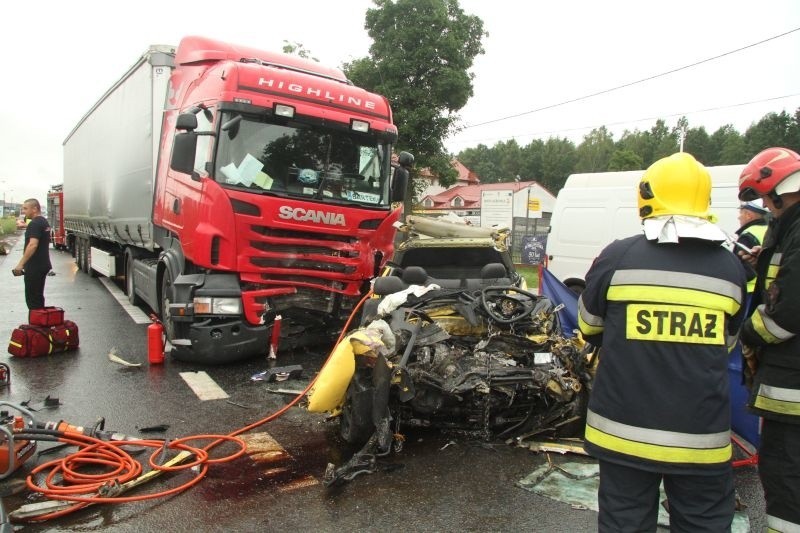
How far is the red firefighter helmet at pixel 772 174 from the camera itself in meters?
2.64

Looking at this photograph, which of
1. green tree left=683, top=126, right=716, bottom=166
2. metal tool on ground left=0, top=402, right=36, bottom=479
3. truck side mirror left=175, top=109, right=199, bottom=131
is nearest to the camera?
metal tool on ground left=0, top=402, right=36, bottom=479

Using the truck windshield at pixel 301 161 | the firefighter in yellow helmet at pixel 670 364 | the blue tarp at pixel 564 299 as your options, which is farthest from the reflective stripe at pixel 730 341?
the truck windshield at pixel 301 161

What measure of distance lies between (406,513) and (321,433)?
4.79 ft

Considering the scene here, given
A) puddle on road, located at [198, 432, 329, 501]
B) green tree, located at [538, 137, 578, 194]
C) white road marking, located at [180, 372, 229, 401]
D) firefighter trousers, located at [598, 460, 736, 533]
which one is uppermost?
green tree, located at [538, 137, 578, 194]

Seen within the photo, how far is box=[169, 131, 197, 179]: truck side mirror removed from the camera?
6.46m

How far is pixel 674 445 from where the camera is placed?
2.18m

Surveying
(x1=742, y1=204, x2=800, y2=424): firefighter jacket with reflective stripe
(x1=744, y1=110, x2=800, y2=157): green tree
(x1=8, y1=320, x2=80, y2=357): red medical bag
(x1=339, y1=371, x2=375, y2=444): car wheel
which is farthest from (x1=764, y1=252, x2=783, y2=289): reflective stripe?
(x1=744, y1=110, x2=800, y2=157): green tree

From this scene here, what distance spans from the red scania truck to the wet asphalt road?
89cm

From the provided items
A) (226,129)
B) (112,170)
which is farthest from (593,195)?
(112,170)

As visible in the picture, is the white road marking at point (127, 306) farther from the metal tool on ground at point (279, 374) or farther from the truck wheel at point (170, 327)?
the metal tool on ground at point (279, 374)

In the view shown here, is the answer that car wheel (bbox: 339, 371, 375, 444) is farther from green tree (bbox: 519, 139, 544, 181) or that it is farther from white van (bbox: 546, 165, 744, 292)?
green tree (bbox: 519, 139, 544, 181)

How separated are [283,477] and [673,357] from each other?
275 centimetres

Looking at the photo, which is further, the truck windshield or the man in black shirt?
the man in black shirt

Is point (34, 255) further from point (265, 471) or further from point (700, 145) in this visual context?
point (700, 145)
